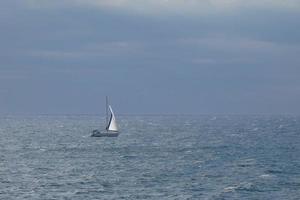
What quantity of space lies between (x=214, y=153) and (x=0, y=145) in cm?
6695

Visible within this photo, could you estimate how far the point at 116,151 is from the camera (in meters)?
142

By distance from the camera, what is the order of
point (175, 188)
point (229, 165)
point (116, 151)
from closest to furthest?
point (175, 188)
point (229, 165)
point (116, 151)

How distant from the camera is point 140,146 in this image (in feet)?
511

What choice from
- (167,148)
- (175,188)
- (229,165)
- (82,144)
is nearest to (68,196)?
(175,188)

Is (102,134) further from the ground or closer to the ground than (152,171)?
further from the ground

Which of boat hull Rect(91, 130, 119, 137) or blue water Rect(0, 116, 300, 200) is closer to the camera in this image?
blue water Rect(0, 116, 300, 200)

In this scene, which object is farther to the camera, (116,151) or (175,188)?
(116,151)

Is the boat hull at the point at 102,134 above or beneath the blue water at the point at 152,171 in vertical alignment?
above

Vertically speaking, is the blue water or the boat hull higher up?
the boat hull

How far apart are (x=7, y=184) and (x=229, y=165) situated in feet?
137

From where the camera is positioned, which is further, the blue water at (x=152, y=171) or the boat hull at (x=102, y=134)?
the boat hull at (x=102, y=134)

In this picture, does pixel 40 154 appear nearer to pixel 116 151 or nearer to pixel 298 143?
pixel 116 151

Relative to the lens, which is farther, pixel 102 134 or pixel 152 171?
pixel 102 134

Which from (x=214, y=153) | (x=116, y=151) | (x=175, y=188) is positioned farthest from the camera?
(x=116, y=151)
